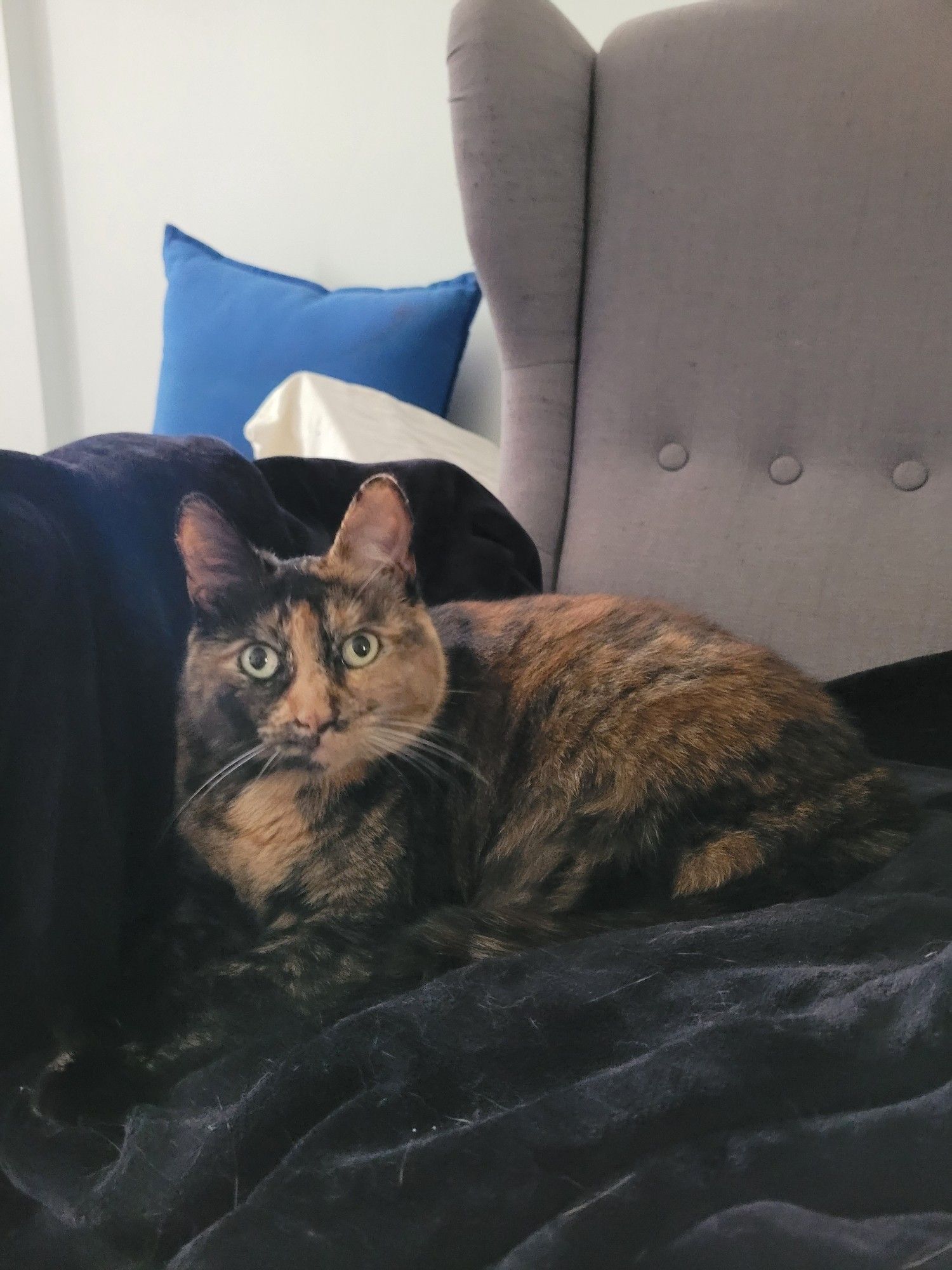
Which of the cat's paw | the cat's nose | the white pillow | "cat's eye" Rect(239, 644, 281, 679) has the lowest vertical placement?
the cat's paw

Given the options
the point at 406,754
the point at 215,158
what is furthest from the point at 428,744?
the point at 215,158

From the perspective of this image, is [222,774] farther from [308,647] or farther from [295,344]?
[295,344]

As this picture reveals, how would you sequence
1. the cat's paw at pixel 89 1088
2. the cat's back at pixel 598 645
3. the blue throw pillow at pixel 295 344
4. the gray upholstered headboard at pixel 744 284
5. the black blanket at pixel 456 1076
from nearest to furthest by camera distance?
the black blanket at pixel 456 1076 < the cat's paw at pixel 89 1088 < the cat's back at pixel 598 645 < the gray upholstered headboard at pixel 744 284 < the blue throw pillow at pixel 295 344

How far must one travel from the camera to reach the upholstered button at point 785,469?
121 cm

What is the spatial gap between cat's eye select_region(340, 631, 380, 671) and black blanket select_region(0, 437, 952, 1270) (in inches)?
6.6

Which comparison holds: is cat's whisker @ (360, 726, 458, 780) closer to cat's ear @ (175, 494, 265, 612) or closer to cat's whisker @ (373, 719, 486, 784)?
cat's whisker @ (373, 719, 486, 784)

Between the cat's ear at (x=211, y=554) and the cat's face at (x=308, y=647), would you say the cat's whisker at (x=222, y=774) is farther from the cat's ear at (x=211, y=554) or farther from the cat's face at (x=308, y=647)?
the cat's ear at (x=211, y=554)

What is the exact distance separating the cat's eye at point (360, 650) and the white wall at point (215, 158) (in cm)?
135

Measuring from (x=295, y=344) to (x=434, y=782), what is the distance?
4.49 feet

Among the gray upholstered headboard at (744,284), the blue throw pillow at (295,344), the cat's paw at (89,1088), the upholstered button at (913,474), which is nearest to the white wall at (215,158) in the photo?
the blue throw pillow at (295,344)

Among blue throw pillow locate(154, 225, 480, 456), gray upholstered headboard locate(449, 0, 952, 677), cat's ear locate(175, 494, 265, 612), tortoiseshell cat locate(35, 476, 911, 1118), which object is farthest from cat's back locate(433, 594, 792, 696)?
blue throw pillow locate(154, 225, 480, 456)

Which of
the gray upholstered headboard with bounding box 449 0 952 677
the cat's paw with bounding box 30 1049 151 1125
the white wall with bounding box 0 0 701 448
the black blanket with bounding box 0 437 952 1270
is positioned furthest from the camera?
the white wall with bounding box 0 0 701 448

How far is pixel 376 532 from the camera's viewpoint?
2.44 ft

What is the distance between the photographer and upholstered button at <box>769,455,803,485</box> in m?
1.21
